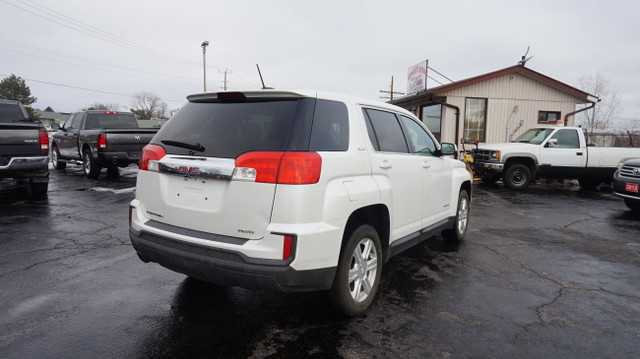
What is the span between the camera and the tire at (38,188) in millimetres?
7867

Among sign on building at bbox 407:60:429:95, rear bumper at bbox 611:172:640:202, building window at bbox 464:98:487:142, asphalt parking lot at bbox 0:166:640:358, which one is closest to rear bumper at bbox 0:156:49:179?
asphalt parking lot at bbox 0:166:640:358

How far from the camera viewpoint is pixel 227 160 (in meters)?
2.62

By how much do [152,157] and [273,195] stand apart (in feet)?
3.97

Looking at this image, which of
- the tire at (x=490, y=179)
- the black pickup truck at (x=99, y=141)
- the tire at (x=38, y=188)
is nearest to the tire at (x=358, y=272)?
the tire at (x=38, y=188)

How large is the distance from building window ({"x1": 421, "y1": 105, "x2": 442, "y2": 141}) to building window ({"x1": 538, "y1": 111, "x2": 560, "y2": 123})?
4287 millimetres

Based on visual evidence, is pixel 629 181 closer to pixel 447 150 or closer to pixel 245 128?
pixel 447 150

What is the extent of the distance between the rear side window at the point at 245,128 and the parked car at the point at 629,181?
306 inches

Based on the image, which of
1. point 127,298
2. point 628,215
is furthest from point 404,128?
point 628,215

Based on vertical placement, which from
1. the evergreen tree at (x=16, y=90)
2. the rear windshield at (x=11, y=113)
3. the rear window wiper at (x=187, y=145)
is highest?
the evergreen tree at (x=16, y=90)

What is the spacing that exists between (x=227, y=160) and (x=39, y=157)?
6.74 meters

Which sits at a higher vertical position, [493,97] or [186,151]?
[493,97]

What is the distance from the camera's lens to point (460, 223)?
5.37m

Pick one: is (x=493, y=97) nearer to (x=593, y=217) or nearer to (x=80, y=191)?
(x=593, y=217)

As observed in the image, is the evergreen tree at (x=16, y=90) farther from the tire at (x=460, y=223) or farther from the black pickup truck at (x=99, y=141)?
the tire at (x=460, y=223)
